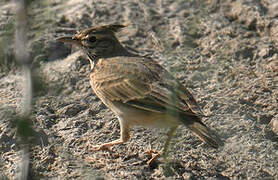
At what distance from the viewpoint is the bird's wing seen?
5.23m

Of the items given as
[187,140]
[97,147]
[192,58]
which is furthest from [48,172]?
[192,58]

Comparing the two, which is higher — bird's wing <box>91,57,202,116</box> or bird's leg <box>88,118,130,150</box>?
bird's wing <box>91,57,202,116</box>

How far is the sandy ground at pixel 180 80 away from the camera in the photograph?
554 centimetres

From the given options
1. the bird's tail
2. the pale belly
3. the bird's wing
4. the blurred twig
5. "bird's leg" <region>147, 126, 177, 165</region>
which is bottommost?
"bird's leg" <region>147, 126, 177, 165</region>

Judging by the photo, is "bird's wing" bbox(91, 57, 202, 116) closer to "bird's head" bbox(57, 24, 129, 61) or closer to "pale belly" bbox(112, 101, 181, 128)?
"pale belly" bbox(112, 101, 181, 128)

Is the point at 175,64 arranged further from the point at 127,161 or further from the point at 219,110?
the point at 127,161

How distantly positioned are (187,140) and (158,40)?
2055mm

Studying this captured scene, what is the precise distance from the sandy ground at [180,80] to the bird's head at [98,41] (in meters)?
0.50

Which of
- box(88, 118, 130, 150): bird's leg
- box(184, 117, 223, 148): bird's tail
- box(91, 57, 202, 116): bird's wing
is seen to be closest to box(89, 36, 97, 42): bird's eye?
box(91, 57, 202, 116): bird's wing

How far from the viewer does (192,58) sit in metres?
7.34

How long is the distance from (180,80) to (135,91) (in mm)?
1522

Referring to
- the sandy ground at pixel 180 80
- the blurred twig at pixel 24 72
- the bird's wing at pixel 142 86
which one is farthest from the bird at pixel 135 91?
the blurred twig at pixel 24 72

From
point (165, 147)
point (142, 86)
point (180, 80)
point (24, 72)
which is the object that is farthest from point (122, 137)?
point (24, 72)

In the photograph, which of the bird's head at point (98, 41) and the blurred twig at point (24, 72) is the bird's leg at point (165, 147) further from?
the blurred twig at point (24, 72)
